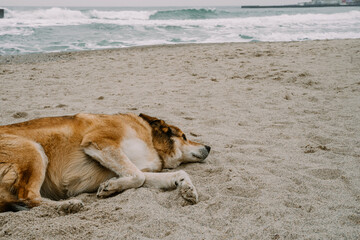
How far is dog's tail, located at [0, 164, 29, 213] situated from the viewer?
2439 millimetres

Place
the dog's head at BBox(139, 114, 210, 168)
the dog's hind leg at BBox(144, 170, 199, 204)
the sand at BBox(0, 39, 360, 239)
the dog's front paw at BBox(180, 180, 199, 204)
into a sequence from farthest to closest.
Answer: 1. the dog's head at BBox(139, 114, 210, 168)
2. the dog's hind leg at BBox(144, 170, 199, 204)
3. the dog's front paw at BBox(180, 180, 199, 204)
4. the sand at BBox(0, 39, 360, 239)

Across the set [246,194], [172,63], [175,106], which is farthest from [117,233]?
[172,63]

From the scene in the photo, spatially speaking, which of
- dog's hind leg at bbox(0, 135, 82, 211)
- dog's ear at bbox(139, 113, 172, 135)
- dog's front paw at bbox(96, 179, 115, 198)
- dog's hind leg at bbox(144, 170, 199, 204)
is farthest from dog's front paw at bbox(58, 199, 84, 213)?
dog's ear at bbox(139, 113, 172, 135)

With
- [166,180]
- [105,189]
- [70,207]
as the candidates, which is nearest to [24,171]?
[70,207]

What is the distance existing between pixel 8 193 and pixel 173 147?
1823 millimetres

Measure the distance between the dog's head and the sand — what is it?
0.53ft

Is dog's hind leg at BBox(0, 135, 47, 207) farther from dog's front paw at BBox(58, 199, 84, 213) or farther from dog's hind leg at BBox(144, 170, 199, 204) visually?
dog's hind leg at BBox(144, 170, 199, 204)

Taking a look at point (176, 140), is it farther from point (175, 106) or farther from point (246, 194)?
point (175, 106)

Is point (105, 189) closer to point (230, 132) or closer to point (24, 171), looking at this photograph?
point (24, 171)

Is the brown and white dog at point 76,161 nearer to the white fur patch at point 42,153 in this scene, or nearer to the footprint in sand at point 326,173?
the white fur patch at point 42,153

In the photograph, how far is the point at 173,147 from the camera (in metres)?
3.64

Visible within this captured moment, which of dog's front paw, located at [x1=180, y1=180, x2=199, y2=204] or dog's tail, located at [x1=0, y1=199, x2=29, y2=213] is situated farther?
dog's front paw, located at [x1=180, y1=180, x2=199, y2=204]

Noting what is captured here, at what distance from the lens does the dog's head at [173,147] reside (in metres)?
3.62

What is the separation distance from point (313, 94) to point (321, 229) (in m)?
4.75
